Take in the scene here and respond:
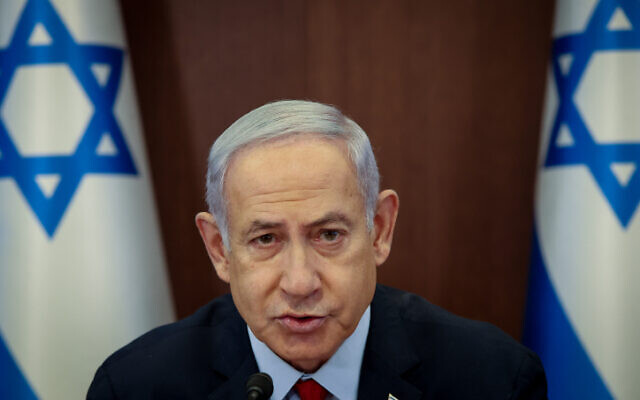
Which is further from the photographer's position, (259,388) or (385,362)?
(385,362)

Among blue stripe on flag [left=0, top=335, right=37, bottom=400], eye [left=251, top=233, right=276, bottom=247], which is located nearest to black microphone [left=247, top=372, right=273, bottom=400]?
eye [left=251, top=233, right=276, bottom=247]

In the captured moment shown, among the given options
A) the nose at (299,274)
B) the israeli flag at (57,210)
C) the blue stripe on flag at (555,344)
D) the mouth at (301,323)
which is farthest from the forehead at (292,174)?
the blue stripe on flag at (555,344)

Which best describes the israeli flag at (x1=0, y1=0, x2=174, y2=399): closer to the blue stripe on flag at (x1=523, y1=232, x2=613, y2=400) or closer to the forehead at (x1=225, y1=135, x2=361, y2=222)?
the forehead at (x1=225, y1=135, x2=361, y2=222)

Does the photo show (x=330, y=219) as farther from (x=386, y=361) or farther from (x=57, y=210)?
(x=57, y=210)

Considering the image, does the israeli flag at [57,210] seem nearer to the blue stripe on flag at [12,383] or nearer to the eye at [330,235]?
the blue stripe on flag at [12,383]

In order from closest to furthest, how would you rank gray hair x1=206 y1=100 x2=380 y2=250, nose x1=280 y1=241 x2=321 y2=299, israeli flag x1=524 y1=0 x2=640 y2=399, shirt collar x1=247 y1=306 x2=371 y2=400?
nose x1=280 y1=241 x2=321 y2=299, gray hair x1=206 y1=100 x2=380 y2=250, shirt collar x1=247 y1=306 x2=371 y2=400, israeli flag x1=524 y1=0 x2=640 y2=399

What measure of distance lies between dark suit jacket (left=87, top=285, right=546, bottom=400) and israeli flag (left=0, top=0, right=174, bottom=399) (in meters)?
0.66

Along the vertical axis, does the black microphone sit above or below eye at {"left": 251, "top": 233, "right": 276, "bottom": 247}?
below

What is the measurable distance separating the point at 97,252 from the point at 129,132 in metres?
0.51

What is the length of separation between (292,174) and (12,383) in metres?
1.66

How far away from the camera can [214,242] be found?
1.79 metres

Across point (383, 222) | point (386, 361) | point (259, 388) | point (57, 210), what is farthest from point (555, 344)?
point (57, 210)

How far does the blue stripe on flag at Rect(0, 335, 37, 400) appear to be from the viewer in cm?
252

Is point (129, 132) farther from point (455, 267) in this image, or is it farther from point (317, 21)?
point (455, 267)
